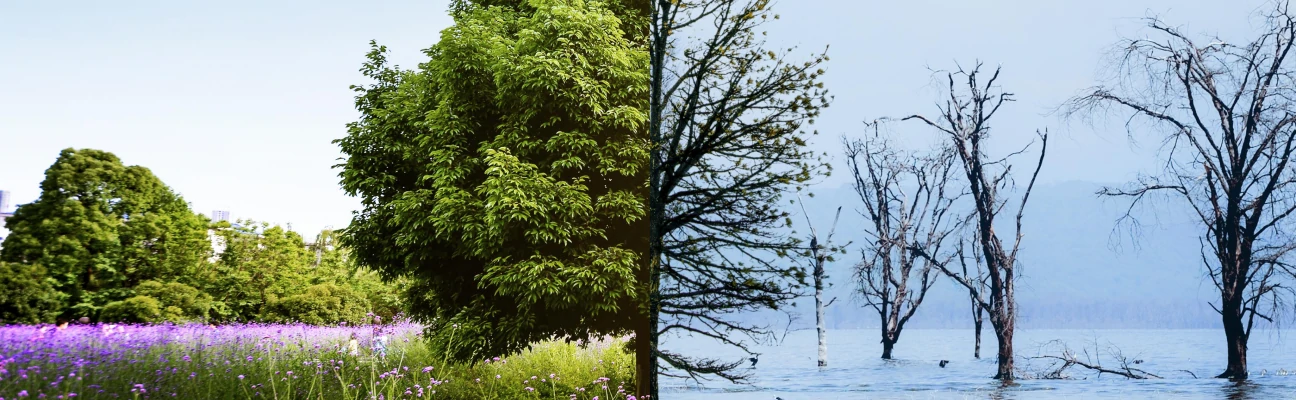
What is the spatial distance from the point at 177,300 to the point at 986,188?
10.8 meters

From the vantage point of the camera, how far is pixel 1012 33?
76.9 inches

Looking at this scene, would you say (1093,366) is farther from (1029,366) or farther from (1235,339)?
(1235,339)

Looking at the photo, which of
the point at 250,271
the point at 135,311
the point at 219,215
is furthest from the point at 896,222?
the point at 219,215

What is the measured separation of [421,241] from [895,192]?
427cm

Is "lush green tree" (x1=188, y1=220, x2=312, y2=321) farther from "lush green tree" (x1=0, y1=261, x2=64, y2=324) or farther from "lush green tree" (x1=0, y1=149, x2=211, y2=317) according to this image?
"lush green tree" (x1=0, y1=261, x2=64, y2=324)

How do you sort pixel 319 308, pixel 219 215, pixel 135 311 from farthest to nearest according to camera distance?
pixel 219 215 < pixel 319 308 < pixel 135 311

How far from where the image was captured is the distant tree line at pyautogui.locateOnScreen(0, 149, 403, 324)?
9505 millimetres

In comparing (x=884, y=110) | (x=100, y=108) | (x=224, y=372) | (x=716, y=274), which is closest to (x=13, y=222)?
(x=100, y=108)

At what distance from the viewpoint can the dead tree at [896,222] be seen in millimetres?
1881

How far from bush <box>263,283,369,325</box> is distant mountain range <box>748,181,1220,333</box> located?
10396 mm

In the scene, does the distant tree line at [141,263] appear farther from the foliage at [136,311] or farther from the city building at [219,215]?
the city building at [219,215]

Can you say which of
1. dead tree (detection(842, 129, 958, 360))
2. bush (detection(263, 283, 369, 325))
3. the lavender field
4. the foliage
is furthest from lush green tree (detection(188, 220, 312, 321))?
dead tree (detection(842, 129, 958, 360))

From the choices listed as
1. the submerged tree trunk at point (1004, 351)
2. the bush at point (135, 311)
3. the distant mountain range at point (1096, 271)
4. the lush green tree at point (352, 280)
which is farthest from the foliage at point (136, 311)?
the submerged tree trunk at point (1004, 351)

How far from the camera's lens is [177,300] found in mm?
10180
